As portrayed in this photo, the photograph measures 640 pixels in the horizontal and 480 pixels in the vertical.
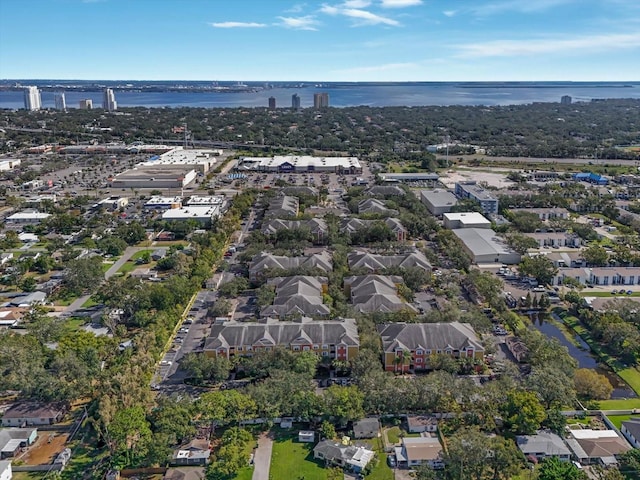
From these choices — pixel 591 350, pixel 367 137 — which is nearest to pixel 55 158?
pixel 367 137

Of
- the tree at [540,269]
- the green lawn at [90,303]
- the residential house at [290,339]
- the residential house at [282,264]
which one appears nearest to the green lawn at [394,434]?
the residential house at [290,339]

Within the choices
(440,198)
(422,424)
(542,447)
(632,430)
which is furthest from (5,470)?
(440,198)

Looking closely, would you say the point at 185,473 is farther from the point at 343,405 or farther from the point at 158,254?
the point at 158,254

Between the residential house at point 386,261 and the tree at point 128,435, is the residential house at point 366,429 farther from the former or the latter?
the residential house at point 386,261

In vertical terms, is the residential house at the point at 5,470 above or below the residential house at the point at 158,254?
below

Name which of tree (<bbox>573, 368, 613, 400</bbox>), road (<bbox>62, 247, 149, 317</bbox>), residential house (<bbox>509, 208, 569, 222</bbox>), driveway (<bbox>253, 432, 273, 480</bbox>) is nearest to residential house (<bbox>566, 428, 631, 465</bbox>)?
tree (<bbox>573, 368, 613, 400</bbox>)

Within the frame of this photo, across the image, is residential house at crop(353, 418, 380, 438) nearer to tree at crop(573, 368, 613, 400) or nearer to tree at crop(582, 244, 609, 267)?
tree at crop(573, 368, 613, 400)

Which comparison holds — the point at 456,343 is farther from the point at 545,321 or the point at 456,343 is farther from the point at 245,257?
the point at 245,257
